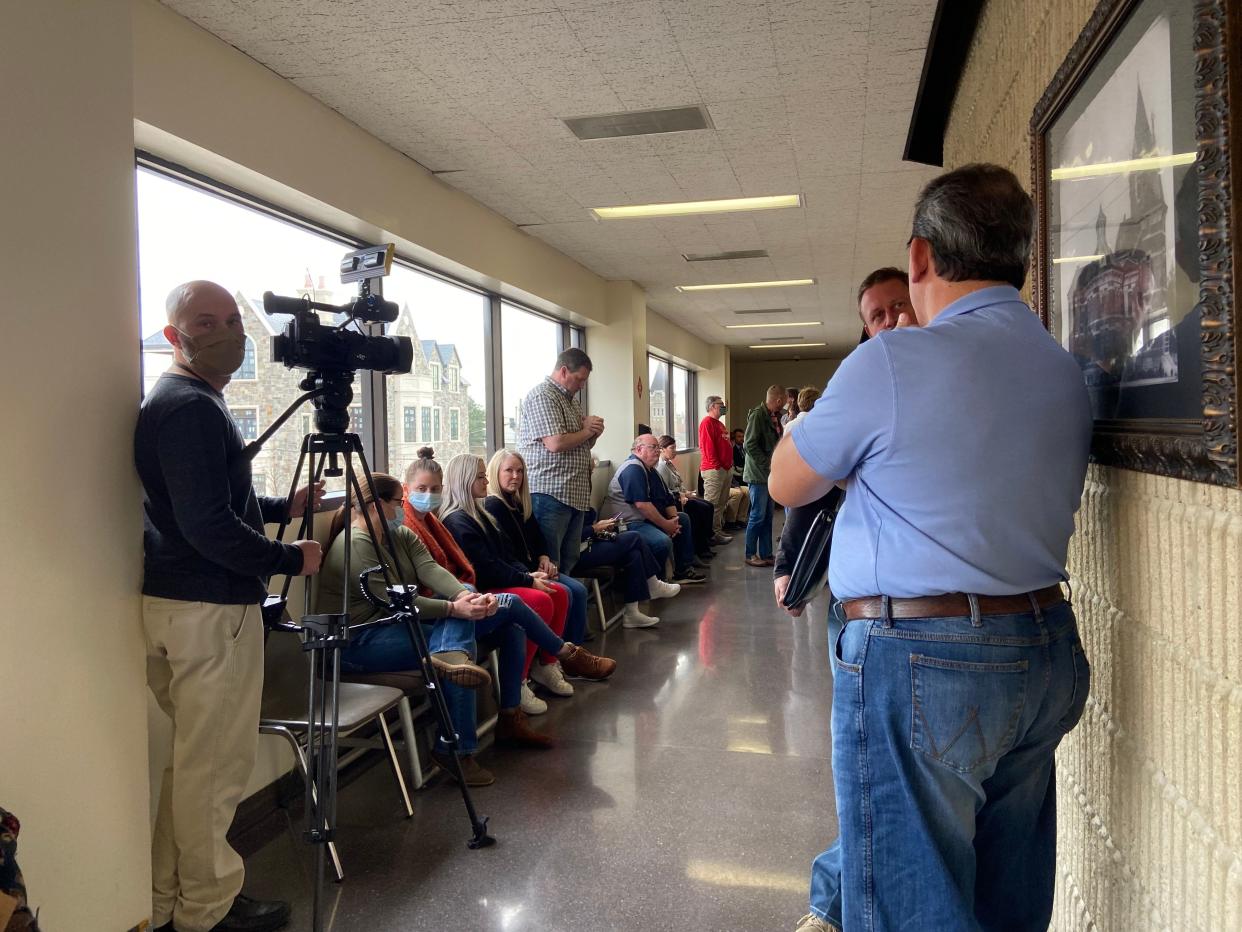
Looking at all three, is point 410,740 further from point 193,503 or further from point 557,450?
point 557,450

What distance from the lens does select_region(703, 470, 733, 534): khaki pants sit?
9.81m

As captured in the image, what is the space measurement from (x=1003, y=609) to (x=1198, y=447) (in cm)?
38

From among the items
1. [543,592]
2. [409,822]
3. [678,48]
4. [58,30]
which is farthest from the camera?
[543,592]

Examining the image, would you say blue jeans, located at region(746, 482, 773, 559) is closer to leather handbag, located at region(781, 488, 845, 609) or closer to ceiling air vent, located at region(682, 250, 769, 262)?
ceiling air vent, located at region(682, 250, 769, 262)

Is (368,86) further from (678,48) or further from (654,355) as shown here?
(654,355)

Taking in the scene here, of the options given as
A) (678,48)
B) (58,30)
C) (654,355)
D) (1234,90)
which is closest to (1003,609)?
(1234,90)

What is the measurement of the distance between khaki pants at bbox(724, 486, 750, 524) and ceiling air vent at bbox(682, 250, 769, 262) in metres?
4.48

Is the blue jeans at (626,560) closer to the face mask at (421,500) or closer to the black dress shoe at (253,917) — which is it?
the face mask at (421,500)

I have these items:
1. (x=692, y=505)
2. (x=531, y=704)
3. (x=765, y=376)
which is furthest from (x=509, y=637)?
(x=765, y=376)

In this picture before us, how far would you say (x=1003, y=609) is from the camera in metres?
1.26

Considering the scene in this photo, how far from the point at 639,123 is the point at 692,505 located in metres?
5.19

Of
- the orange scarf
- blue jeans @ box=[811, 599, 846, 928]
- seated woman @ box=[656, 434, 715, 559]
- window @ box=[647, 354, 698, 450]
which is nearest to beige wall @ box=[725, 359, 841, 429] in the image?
window @ box=[647, 354, 698, 450]

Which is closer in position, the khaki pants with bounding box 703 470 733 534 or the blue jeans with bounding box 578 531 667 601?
the blue jeans with bounding box 578 531 667 601

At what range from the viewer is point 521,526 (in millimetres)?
4656
